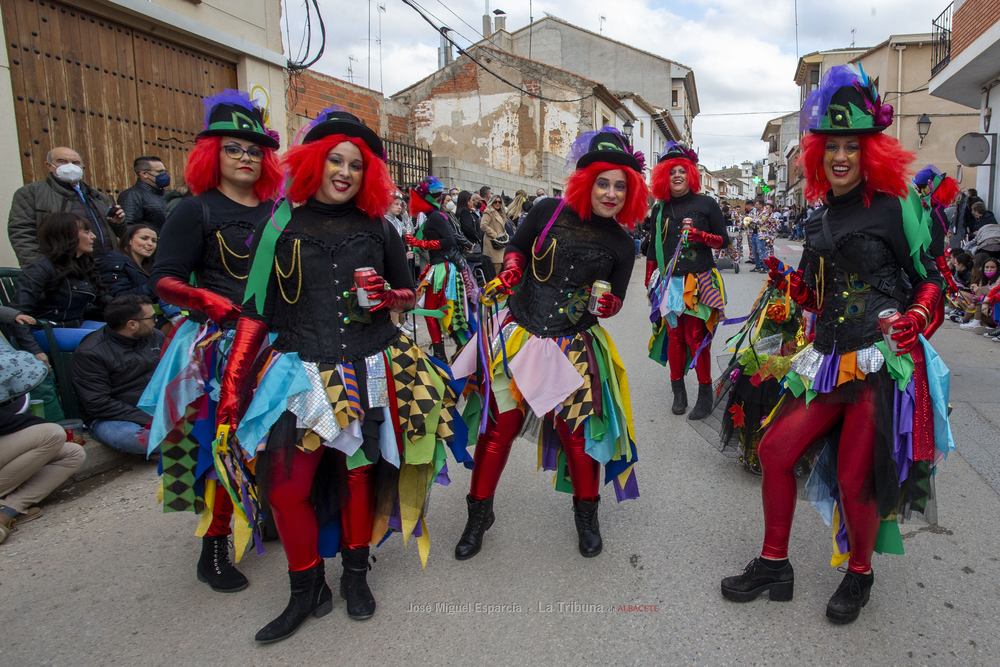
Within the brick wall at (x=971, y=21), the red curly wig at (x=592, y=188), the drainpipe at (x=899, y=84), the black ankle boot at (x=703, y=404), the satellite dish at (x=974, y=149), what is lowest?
the black ankle boot at (x=703, y=404)

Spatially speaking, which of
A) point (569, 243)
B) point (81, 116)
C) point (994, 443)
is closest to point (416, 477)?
point (569, 243)

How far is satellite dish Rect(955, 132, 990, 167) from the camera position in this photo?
10461mm

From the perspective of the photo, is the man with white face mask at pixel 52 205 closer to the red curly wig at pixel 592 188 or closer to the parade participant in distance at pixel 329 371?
the parade participant in distance at pixel 329 371

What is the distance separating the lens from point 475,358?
2984mm

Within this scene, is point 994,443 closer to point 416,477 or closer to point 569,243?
point 569,243

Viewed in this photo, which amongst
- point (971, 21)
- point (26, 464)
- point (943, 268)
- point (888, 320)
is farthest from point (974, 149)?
point (26, 464)

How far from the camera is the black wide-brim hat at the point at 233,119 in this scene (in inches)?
104

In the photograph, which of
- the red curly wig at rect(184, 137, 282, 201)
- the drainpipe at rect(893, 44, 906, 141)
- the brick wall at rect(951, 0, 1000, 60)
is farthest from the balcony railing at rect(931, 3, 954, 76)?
the red curly wig at rect(184, 137, 282, 201)

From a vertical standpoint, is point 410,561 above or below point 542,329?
below

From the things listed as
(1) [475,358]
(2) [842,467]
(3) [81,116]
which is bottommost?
(2) [842,467]

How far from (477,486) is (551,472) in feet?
3.45

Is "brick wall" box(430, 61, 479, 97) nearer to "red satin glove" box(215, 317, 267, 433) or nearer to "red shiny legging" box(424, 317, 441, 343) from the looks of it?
"red shiny legging" box(424, 317, 441, 343)

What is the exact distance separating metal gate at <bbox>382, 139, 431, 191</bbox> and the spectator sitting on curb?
372 inches

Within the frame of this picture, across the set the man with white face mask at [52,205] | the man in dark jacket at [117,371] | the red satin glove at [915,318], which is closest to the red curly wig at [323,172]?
the red satin glove at [915,318]
